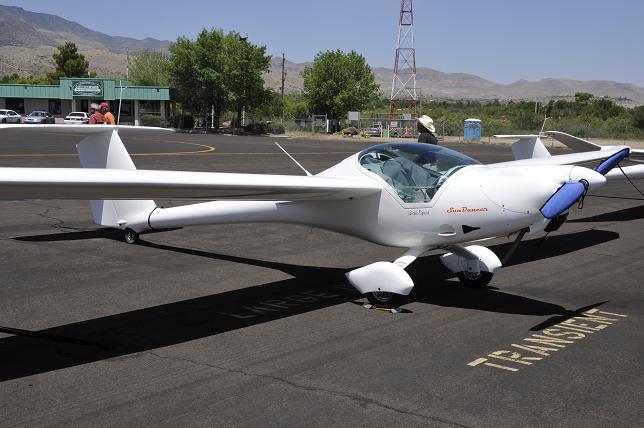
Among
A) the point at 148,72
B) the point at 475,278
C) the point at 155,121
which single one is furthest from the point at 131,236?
the point at 148,72

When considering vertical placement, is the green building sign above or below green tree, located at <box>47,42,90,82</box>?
below

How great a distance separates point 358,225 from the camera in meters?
8.67

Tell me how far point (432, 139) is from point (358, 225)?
3525mm

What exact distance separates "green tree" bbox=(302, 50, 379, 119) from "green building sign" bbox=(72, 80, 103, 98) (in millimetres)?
25417

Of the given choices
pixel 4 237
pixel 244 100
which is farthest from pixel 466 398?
pixel 244 100

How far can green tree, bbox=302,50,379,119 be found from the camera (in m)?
82.3

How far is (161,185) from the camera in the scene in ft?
21.3

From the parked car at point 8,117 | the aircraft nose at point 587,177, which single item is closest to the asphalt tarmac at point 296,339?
A: the aircraft nose at point 587,177

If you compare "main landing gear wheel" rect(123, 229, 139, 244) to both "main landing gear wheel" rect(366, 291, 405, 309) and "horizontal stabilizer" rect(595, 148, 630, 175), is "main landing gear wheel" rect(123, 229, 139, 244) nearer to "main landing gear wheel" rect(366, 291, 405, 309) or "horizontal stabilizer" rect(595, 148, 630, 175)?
"main landing gear wheel" rect(366, 291, 405, 309)

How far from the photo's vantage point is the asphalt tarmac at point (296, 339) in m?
5.23

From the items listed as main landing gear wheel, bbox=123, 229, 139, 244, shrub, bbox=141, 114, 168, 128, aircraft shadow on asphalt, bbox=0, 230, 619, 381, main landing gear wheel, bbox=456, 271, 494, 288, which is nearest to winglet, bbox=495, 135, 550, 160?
aircraft shadow on asphalt, bbox=0, 230, 619, 381

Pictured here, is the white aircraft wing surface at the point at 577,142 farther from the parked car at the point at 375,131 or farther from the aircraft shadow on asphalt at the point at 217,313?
the parked car at the point at 375,131

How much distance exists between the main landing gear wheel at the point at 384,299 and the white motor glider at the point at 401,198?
0.01 metres

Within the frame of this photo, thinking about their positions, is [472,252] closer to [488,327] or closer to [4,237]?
[488,327]
